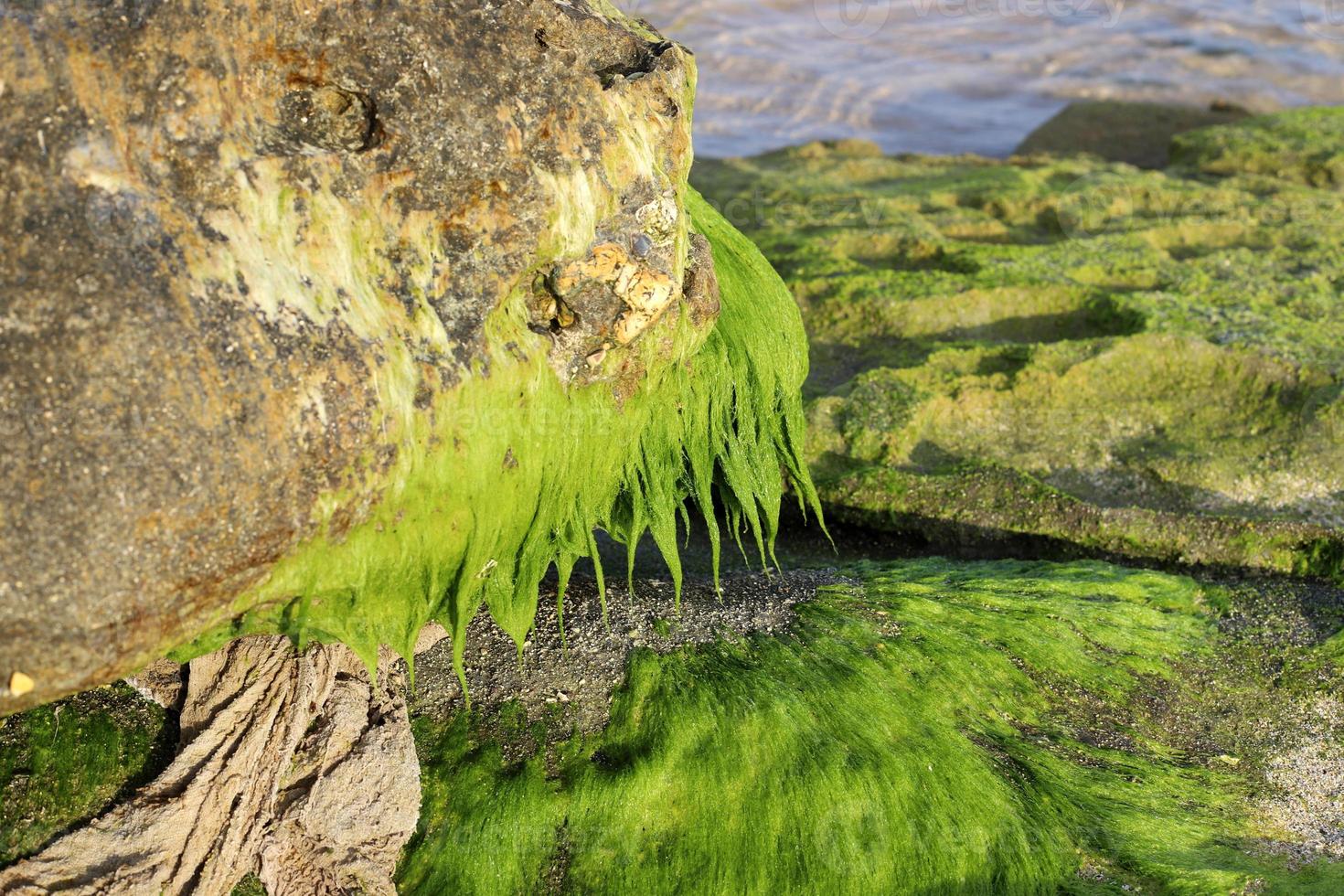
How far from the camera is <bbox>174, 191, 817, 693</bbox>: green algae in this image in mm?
3158

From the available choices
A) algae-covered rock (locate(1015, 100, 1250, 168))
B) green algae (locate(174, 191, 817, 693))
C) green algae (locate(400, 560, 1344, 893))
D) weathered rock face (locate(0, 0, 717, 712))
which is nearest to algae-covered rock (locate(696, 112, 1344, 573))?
green algae (locate(400, 560, 1344, 893))

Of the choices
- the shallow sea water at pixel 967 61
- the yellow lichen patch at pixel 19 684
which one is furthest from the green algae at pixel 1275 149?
the yellow lichen patch at pixel 19 684

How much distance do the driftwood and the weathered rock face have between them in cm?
63

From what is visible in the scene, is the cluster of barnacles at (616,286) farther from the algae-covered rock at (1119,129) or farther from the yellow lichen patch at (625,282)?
the algae-covered rock at (1119,129)

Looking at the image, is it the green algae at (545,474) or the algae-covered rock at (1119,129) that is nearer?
the green algae at (545,474)

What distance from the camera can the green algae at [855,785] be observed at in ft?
11.3

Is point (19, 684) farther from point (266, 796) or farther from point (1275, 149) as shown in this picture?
point (1275, 149)

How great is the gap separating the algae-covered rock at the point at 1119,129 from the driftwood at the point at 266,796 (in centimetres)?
1183

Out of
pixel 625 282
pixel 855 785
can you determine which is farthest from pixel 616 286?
pixel 855 785

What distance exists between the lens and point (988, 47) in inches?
730

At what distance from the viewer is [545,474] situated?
11.8 ft

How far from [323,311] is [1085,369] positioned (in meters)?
4.99

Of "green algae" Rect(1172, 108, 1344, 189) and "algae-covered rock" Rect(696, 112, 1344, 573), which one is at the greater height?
"green algae" Rect(1172, 108, 1344, 189)

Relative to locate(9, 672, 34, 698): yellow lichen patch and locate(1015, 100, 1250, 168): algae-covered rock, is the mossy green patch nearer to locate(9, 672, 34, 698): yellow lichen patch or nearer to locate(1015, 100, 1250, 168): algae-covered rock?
locate(9, 672, 34, 698): yellow lichen patch
